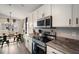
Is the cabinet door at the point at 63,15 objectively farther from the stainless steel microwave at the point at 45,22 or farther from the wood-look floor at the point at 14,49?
the wood-look floor at the point at 14,49

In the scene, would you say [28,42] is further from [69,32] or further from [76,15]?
[76,15]

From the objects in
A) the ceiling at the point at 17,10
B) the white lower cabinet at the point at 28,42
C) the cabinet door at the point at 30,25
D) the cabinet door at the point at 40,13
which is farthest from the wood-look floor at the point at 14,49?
the cabinet door at the point at 40,13

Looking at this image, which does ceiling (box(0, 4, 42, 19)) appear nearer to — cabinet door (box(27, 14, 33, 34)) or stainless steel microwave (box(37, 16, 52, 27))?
cabinet door (box(27, 14, 33, 34))

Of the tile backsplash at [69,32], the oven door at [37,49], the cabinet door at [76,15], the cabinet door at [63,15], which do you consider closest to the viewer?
the cabinet door at [76,15]

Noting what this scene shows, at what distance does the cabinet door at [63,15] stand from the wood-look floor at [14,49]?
74 centimetres

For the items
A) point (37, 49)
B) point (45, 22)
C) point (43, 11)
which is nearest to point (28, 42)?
point (37, 49)

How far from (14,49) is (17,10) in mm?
630

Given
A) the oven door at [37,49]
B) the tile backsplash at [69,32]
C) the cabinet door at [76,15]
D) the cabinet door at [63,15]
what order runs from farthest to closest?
the tile backsplash at [69,32], the oven door at [37,49], the cabinet door at [63,15], the cabinet door at [76,15]

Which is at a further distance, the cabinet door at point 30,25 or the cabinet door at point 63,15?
the cabinet door at point 30,25

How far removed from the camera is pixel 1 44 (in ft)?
6.33

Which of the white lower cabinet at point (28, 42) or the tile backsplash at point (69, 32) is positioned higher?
the tile backsplash at point (69, 32)

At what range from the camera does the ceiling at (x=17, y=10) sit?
1900 mm
